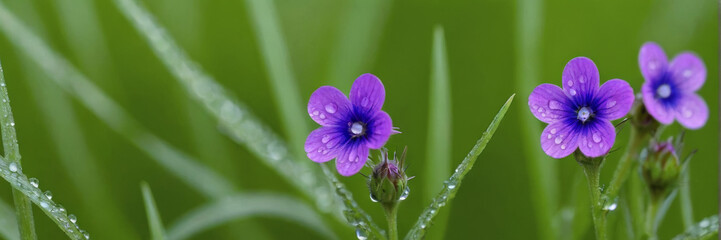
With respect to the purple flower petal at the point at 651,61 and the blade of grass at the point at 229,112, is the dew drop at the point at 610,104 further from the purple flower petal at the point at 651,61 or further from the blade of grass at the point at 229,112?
the blade of grass at the point at 229,112

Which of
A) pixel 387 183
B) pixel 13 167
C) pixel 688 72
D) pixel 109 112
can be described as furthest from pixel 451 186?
pixel 109 112

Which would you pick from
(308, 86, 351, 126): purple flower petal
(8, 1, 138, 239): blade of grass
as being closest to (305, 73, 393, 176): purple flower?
(308, 86, 351, 126): purple flower petal

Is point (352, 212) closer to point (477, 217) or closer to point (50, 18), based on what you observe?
point (477, 217)

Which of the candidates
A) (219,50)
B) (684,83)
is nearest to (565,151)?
(684,83)

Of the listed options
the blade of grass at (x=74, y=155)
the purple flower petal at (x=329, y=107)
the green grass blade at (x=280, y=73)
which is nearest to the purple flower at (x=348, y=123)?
the purple flower petal at (x=329, y=107)

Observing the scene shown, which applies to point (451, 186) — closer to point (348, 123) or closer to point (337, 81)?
point (348, 123)
